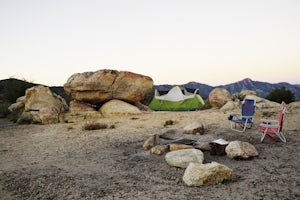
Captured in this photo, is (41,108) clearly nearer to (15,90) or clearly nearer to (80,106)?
(80,106)

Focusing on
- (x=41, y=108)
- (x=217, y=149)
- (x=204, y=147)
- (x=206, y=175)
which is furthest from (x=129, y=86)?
(x=206, y=175)

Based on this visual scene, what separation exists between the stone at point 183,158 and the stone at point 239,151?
870 mm

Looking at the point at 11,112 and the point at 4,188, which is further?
the point at 11,112

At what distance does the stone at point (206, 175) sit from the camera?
4.54 m

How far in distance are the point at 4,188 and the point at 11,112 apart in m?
12.6

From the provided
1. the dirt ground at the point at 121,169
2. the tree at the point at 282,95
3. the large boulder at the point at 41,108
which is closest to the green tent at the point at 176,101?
the tree at the point at 282,95

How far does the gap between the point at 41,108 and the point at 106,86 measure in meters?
3.47

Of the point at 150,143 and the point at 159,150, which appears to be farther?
the point at 150,143

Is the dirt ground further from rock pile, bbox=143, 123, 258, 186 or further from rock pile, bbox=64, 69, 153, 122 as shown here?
rock pile, bbox=64, 69, 153, 122

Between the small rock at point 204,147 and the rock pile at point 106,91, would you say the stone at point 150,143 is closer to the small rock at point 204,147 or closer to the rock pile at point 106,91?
the small rock at point 204,147

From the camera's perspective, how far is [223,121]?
35.1ft

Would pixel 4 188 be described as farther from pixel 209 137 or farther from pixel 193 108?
pixel 193 108

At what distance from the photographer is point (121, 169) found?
220 inches

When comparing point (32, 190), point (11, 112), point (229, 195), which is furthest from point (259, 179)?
point (11, 112)
